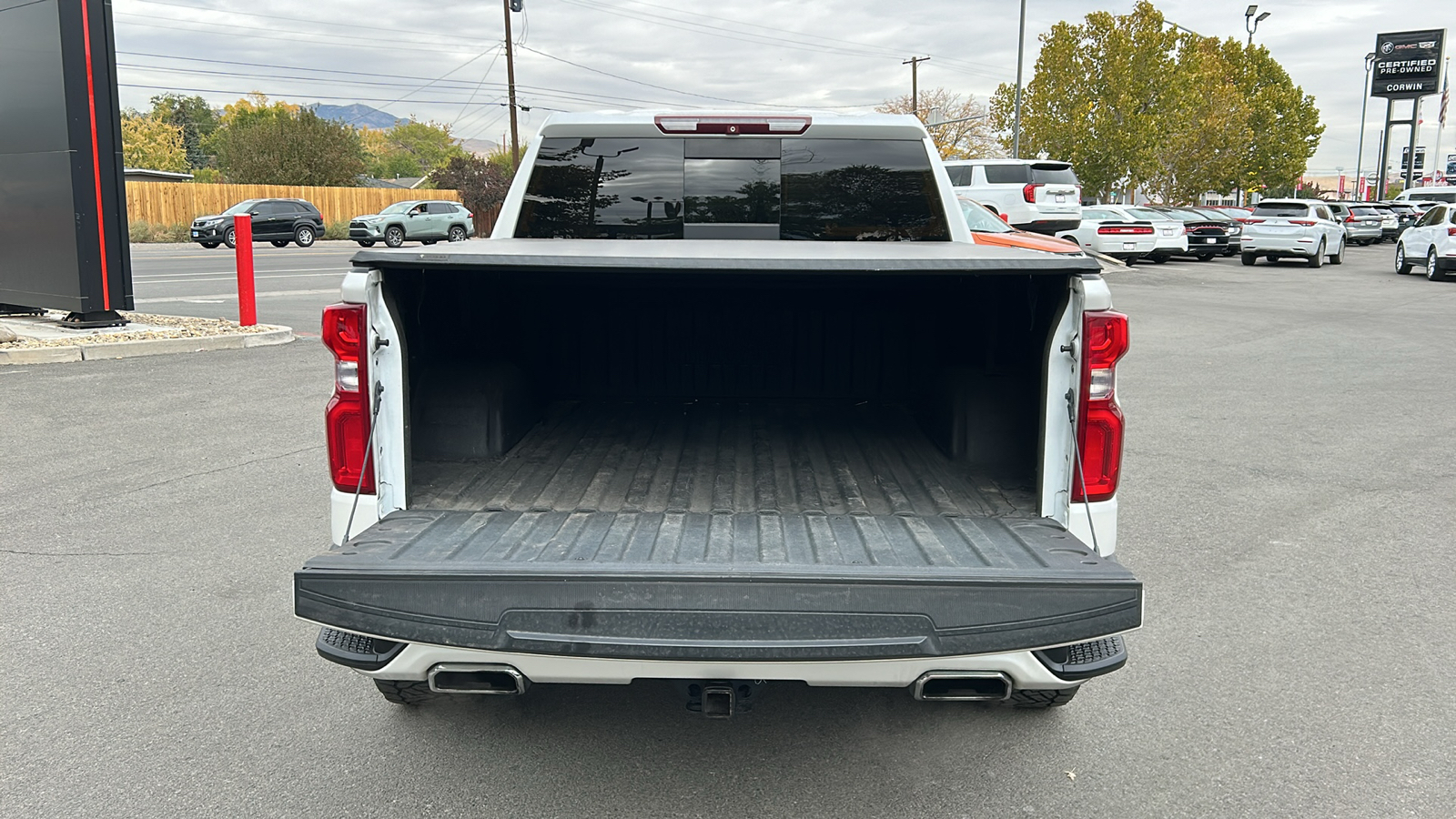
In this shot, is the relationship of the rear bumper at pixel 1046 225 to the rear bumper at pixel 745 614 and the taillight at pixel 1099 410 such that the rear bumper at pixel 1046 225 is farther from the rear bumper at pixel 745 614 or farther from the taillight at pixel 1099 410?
the rear bumper at pixel 745 614

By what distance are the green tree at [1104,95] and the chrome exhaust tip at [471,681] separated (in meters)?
47.0

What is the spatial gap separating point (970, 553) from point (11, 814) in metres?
2.78

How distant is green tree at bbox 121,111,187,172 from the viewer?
301ft

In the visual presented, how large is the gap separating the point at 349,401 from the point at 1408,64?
301 ft

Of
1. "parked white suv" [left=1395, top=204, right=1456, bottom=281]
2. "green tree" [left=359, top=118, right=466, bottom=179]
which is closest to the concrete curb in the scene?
"parked white suv" [left=1395, top=204, right=1456, bottom=281]

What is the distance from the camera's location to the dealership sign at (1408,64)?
75250 millimetres

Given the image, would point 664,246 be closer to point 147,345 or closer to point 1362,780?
point 1362,780

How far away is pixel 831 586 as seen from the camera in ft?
8.66

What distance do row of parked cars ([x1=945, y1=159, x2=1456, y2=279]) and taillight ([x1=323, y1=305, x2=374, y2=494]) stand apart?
15577 millimetres

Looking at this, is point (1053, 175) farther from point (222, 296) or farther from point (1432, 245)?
point (222, 296)

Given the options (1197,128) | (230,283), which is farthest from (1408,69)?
(230,283)

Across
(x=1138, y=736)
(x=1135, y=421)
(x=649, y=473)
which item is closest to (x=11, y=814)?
(x=649, y=473)

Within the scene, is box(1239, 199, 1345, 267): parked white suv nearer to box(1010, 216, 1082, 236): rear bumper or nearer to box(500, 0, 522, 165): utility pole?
box(1010, 216, 1082, 236): rear bumper

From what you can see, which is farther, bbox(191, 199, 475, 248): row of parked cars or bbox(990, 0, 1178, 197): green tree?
bbox(990, 0, 1178, 197): green tree
